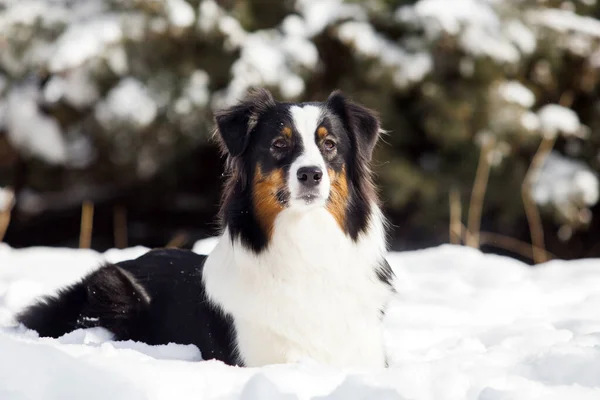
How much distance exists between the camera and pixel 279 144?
11.6 ft

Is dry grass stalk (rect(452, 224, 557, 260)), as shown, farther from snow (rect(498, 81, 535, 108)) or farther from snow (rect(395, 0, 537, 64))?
snow (rect(395, 0, 537, 64))

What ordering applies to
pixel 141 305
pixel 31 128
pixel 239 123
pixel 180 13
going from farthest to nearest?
1. pixel 31 128
2. pixel 180 13
3. pixel 141 305
4. pixel 239 123

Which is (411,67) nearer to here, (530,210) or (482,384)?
(530,210)

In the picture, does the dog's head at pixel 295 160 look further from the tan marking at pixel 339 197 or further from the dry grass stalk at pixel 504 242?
the dry grass stalk at pixel 504 242

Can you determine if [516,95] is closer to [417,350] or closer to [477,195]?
[477,195]

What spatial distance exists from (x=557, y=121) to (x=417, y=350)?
4711mm

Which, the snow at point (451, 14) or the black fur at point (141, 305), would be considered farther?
the snow at point (451, 14)

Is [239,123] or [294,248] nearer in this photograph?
[294,248]

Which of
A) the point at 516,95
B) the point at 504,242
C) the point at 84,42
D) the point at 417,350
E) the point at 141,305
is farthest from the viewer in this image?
the point at 504,242

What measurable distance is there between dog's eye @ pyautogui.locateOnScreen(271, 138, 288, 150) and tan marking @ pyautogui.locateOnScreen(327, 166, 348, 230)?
0.24m

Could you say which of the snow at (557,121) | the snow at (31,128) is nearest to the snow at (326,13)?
the snow at (557,121)

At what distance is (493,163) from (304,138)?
5.19 meters

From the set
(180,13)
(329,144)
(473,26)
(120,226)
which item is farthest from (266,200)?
(120,226)

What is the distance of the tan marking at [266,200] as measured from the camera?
11.5ft
